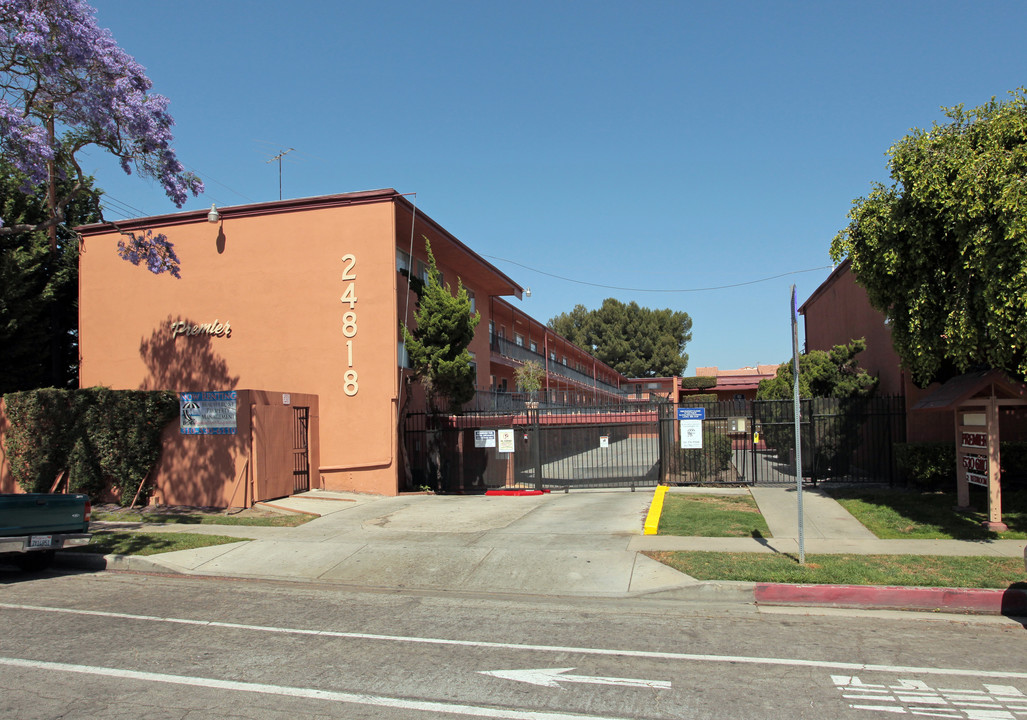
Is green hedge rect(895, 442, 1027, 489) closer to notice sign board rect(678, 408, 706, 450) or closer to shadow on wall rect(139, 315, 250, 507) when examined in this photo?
notice sign board rect(678, 408, 706, 450)

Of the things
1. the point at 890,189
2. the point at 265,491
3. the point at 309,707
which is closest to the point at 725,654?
the point at 309,707

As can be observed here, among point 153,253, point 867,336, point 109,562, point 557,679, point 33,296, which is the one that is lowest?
point 109,562

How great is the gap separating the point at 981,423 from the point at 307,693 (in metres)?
11.6

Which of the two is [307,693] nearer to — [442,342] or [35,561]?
[35,561]

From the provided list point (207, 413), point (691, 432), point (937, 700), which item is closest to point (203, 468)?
point (207, 413)

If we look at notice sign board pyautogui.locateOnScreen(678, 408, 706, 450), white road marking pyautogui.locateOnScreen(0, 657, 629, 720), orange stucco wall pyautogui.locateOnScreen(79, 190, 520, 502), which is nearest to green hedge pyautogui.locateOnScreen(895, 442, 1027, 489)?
notice sign board pyautogui.locateOnScreen(678, 408, 706, 450)

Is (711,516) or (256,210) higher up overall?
(256,210)

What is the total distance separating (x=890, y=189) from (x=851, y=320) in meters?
11.9

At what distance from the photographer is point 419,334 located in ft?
60.6

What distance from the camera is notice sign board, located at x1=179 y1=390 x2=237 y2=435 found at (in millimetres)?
15578

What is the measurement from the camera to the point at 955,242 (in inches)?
451

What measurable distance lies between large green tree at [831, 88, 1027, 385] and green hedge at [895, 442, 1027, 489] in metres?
Result: 2.93

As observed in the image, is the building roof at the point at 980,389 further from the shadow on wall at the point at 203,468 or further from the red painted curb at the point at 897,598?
the shadow on wall at the point at 203,468

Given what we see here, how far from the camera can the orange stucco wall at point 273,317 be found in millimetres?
17922
